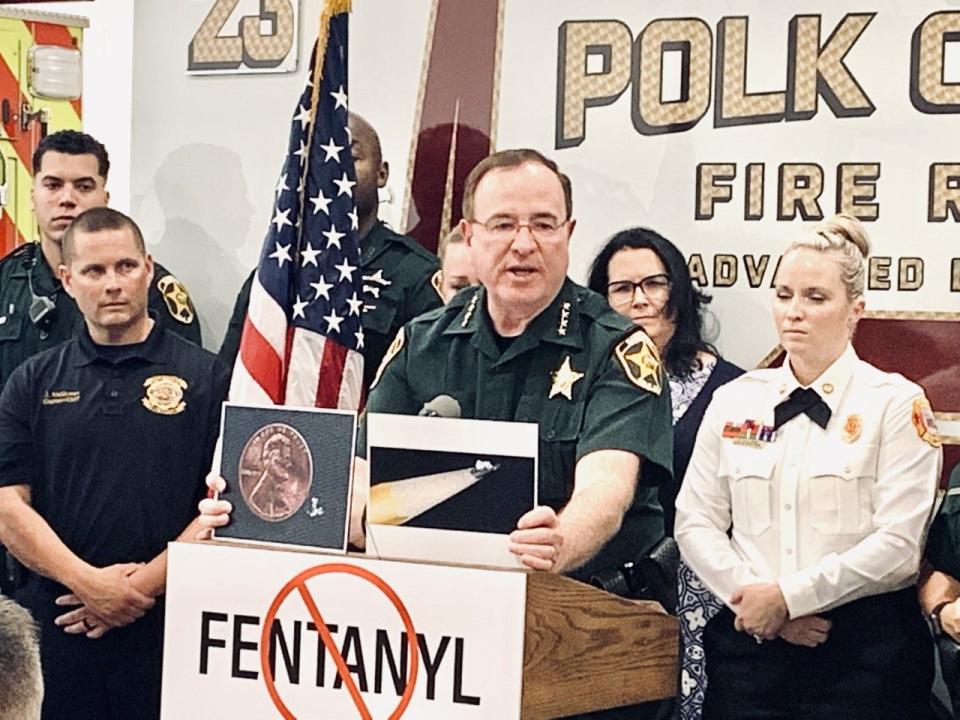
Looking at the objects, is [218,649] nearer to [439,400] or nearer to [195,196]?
[439,400]

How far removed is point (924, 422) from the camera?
382cm

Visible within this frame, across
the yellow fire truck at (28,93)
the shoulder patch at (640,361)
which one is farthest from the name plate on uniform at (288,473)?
the yellow fire truck at (28,93)

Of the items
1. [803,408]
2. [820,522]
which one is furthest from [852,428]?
[820,522]

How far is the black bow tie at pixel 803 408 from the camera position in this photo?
389 cm

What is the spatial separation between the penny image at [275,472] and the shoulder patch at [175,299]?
1.92m

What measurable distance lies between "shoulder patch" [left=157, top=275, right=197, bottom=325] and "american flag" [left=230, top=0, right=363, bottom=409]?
28.7 inches

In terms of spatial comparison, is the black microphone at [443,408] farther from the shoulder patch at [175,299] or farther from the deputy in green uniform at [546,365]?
the shoulder patch at [175,299]

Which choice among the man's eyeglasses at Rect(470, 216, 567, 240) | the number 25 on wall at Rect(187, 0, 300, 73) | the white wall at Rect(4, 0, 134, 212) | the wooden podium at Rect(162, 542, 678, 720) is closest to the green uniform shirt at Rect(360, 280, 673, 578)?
the man's eyeglasses at Rect(470, 216, 567, 240)

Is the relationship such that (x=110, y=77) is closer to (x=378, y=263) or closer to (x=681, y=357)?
(x=378, y=263)

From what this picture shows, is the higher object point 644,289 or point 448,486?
point 644,289

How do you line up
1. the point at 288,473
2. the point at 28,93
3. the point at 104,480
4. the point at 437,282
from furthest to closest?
the point at 28,93, the point at 437,282, the point at 104,480, the point at 288,473

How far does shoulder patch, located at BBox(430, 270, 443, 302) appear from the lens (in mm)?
4684

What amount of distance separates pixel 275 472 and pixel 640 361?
810 millimetres

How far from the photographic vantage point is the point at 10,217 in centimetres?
601
